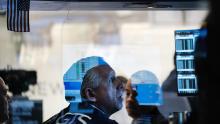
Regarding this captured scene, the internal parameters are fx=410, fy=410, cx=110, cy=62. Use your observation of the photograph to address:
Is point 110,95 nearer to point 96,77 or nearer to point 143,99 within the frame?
point 96,77

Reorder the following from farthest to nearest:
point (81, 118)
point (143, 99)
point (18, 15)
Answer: point (143, 99) → point (81, 118) → point (18, 15)

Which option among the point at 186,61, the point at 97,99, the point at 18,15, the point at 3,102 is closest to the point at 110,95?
the point at 97,99

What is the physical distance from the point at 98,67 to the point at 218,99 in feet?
6.32

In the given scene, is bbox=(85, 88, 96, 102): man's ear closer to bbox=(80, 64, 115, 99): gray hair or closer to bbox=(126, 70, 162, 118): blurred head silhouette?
bbox=(80, 64, 115, 99): gray hair

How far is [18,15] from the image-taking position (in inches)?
117

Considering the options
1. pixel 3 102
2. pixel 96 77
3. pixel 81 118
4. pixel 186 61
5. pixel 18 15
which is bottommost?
pixel 81 118

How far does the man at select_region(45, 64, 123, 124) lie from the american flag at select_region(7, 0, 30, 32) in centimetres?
65

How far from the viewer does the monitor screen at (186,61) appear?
3236mm

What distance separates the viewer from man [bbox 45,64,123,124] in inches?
127

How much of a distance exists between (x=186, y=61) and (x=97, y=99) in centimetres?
78

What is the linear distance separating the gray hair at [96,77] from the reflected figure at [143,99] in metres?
0.23

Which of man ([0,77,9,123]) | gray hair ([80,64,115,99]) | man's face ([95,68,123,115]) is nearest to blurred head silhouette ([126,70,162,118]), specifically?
man's face ([95,68,123,115])

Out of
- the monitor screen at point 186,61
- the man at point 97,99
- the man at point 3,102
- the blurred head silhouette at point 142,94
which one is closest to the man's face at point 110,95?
the man at point 97,99

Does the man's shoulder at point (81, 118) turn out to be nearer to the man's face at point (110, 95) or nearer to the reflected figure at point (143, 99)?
the man's face at point (110, 95)
